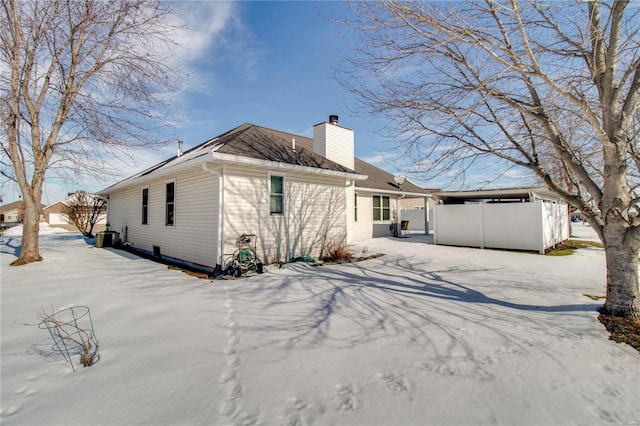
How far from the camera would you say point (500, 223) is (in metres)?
11.9

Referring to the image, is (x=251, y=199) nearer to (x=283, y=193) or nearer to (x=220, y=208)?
(x=220, y=208)

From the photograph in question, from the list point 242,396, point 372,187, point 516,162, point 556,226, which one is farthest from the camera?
point 372,187

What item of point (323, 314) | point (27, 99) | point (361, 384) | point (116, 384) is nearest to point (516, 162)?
point (323, 314)

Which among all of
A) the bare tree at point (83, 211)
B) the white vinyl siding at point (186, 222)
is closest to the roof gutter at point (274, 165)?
the white vinyl siding at point (186, 222)

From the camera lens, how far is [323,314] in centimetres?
448

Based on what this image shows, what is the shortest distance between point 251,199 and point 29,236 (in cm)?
734

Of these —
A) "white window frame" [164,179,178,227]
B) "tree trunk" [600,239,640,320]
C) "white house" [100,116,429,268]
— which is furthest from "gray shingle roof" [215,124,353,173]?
"tree trunk" [600,239,640,320]

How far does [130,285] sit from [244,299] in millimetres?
2768

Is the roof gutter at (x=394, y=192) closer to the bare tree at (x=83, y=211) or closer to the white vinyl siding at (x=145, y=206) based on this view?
the white vinyl siding at (x=145, y=206)

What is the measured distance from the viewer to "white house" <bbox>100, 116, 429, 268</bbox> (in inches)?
311

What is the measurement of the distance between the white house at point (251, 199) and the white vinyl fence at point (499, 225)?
14.5ft

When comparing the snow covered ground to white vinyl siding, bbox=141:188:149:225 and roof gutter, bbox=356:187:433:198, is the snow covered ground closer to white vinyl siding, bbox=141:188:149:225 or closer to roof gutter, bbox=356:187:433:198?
white vinyl siding, bbox=141:188:149:225

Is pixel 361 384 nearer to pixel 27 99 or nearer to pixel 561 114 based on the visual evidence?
pixel 561 114

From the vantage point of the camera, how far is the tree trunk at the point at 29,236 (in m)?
9.32
